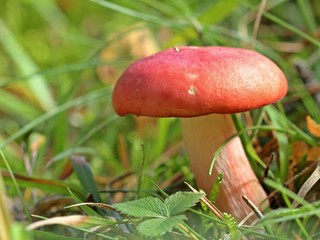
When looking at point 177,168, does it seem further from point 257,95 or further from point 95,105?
point 95,105

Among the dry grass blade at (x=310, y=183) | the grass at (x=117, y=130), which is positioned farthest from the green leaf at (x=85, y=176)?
the dry grass blade at (x=310, y=183)

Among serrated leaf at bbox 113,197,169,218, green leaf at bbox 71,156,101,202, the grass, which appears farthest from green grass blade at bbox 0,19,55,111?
serrated leaf at bbox 113,197,169,218

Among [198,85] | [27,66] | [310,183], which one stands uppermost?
[27,66]

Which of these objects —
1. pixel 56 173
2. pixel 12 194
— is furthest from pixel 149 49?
pixel 12 194

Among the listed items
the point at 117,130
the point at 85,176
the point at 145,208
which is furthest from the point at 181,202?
the point at 117,130

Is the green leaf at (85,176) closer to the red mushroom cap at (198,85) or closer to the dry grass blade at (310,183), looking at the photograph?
the red mushroom cap at (198,85)

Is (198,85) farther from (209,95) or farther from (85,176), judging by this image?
(85,176)
